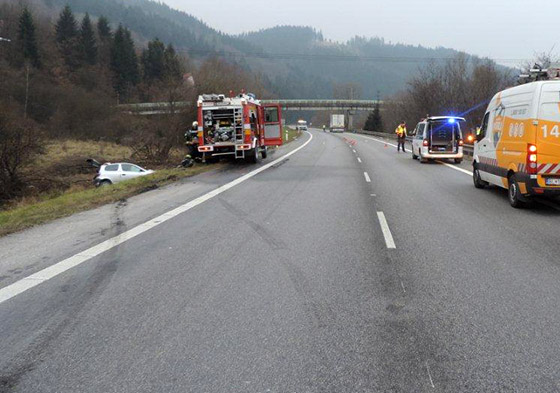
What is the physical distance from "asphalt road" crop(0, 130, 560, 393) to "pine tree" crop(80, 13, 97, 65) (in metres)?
93.1

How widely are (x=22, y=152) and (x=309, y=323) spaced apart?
2338cm

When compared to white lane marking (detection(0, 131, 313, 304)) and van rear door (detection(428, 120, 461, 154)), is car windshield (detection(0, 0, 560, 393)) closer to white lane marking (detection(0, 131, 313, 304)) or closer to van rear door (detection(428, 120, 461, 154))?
white lane marking (detection(0, 131, 313, 304))

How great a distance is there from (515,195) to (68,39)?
324 feet

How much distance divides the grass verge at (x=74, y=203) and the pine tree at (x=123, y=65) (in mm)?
83549

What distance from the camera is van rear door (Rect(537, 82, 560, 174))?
9.23 m

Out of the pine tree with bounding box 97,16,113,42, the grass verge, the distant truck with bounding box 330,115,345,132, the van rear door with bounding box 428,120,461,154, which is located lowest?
the distant truck with bounding box 330,115,345,132

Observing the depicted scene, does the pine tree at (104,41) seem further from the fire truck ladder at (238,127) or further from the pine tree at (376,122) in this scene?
the fire truck ladder at (238,127)

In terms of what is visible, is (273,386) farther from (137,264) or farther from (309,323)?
(137,264)

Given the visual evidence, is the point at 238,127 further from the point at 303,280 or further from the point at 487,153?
the point at 303,280

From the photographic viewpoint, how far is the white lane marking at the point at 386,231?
7145 mm

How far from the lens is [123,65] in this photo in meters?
94.8

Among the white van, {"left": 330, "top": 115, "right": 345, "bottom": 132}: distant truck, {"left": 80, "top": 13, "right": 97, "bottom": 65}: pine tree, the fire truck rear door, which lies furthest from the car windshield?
{"left": 80, "top": 13, "right": 97, "bottom": 65}: pine tree

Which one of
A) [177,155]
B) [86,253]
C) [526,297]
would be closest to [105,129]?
[177,155]

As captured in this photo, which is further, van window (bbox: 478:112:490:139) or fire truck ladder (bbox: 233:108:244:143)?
fire truck ladder (bbox: 233:108:244:143)
